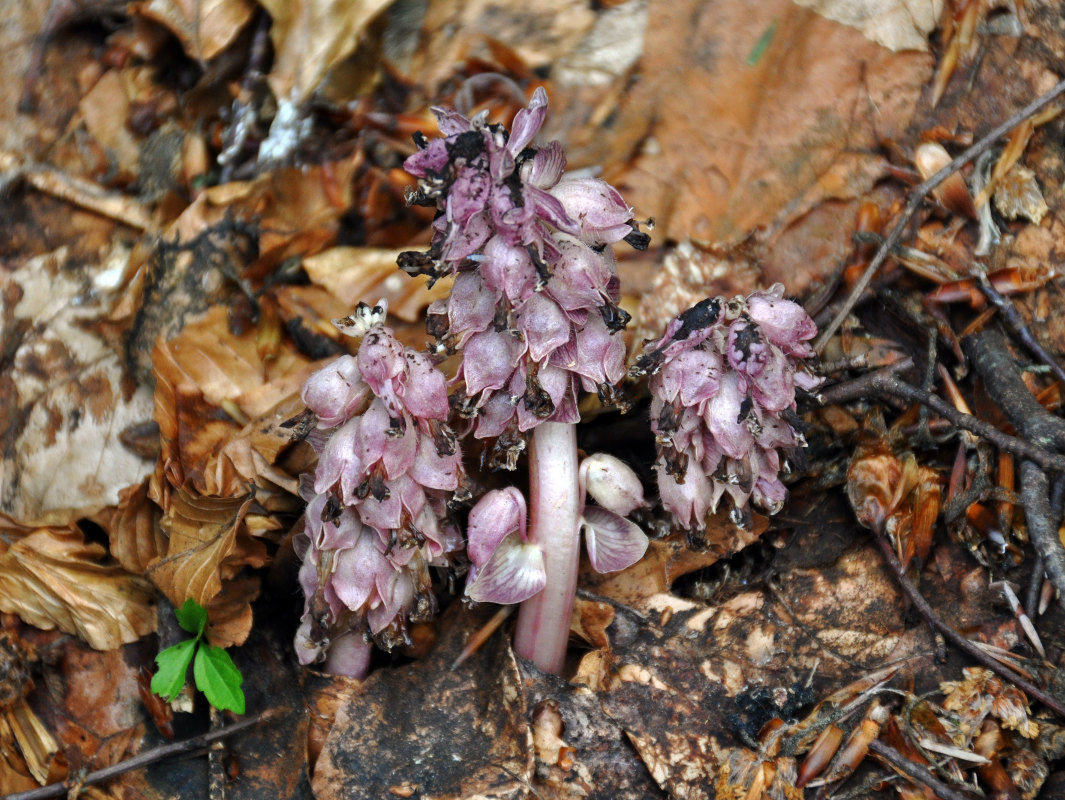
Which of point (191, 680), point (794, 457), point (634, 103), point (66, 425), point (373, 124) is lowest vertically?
point (191, 680)

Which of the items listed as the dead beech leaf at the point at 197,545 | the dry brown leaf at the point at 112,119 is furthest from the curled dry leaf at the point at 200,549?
the dry brown leaf at the point at 112,119

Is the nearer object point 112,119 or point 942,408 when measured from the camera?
point 942,408

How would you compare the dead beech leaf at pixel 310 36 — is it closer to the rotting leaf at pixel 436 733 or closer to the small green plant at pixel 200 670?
the small green plant at pixel 200 670

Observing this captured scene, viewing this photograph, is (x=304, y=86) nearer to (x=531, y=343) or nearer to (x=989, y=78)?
(x=531, y=343)

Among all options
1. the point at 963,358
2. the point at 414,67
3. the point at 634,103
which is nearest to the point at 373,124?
the point at 414,67

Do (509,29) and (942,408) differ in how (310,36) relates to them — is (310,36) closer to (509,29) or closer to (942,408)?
(509,29)

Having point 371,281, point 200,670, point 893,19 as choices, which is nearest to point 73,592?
point 200,670
